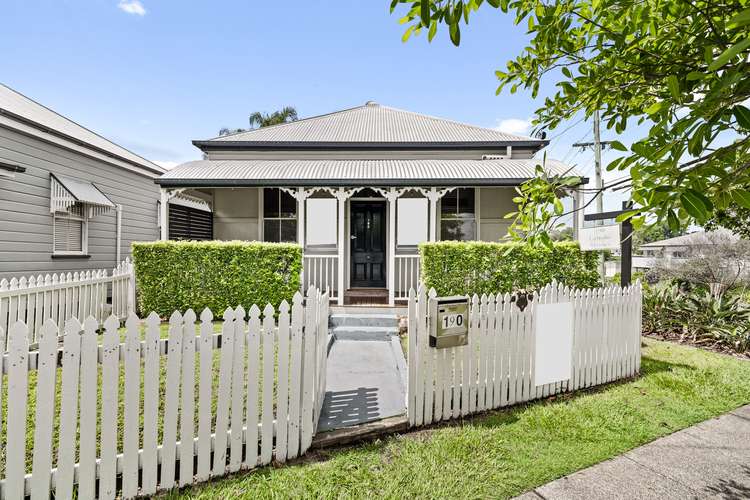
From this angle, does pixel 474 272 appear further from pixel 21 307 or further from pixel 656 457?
pixel 21 307

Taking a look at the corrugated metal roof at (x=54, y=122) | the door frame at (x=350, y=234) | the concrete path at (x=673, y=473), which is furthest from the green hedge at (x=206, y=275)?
the concrete path at (x=673, y=473)

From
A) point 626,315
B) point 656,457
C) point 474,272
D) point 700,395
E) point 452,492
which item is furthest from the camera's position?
point 474,272

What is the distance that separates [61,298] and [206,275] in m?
2.39

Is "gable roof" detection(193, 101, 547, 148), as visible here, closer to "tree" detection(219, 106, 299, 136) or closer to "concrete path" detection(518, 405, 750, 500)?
"concrete path" detection(518, 405, 750, 500)

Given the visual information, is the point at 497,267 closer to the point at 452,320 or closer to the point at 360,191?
the point at 452,320

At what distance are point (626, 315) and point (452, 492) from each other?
4.00 meters

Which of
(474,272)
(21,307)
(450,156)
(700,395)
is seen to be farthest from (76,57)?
(700,395)

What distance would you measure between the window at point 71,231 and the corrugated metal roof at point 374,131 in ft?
14.3

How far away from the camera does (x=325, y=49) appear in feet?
33.9

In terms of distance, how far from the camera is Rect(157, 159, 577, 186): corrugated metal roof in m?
8.48

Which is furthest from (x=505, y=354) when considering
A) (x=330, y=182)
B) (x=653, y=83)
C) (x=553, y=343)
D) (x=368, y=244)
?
(x=368, y=244)

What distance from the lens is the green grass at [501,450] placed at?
8.14 ft

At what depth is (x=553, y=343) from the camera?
421 cm

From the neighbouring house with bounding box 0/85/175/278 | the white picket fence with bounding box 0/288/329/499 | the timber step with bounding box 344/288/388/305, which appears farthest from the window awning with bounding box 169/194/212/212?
the white picket fence with bounding box 0/288/329/499
